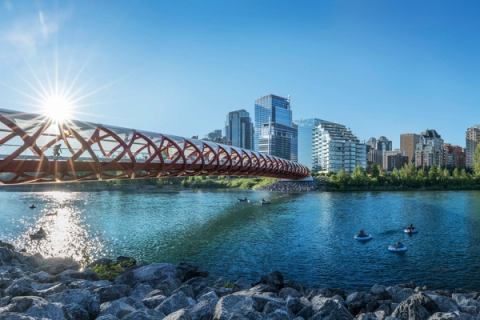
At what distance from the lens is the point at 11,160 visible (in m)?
17.4

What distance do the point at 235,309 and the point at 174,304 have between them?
2.57 meters

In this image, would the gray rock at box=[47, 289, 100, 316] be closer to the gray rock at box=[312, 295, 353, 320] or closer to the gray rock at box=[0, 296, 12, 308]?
the gray rock at box=[0, 296, 12, 308]

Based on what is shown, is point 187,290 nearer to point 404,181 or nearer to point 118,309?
point 118,309

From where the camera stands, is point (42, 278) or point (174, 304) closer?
point (174, 304)

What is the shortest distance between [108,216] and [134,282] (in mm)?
30662

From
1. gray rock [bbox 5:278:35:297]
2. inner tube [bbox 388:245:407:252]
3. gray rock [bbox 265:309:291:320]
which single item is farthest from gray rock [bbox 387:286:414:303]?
gray rock [bbox 5:278:35:297]

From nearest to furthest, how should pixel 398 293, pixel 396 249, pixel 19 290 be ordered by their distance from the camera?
pixel 19 290 < pixel 398 293 < pixel 396 249

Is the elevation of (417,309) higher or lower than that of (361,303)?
higher

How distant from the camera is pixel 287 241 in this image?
93.8 ft

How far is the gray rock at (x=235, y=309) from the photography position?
33.6 feet

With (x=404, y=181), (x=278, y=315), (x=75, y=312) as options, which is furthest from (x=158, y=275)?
(x=404, y=181)

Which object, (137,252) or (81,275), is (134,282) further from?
(137,252)

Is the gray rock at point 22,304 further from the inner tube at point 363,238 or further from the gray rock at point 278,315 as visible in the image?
the inner tube at point 363,238

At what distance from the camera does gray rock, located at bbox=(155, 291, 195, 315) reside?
11813 millimetres
